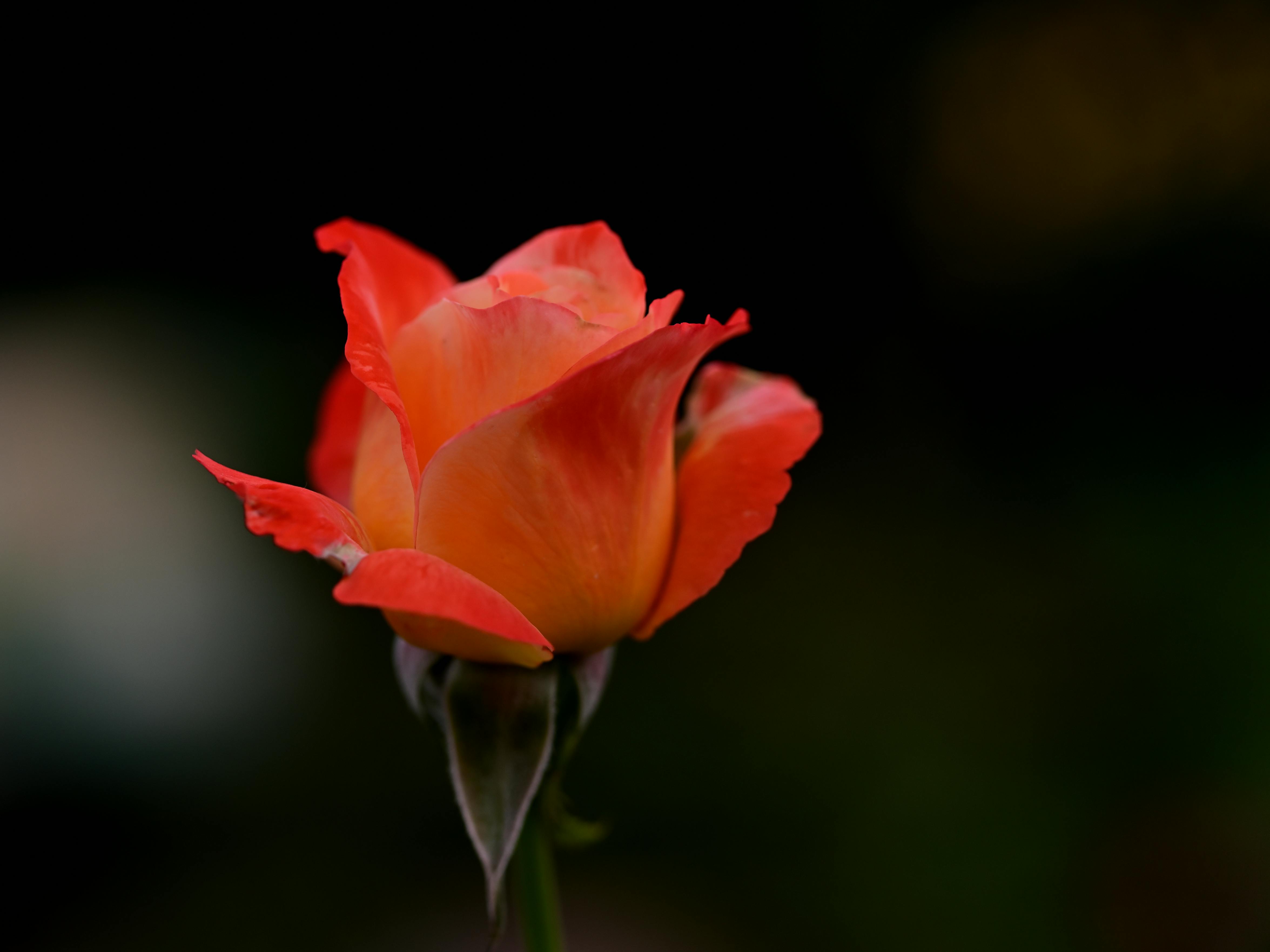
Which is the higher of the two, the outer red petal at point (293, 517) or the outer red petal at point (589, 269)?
the outer red petal at point (589, 269)

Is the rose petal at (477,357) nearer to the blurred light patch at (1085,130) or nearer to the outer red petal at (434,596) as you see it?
the outer red petal at (434,596)

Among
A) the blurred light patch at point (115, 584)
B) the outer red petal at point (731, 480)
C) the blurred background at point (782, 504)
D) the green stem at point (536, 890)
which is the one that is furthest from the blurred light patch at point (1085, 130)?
the green stem at point (536, 890)

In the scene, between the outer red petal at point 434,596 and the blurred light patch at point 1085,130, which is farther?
the blurred light patch at point 1085,130

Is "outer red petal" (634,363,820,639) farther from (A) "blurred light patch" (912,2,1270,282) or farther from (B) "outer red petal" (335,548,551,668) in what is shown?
(A) "blurred light patch" (912,2,1270,282)

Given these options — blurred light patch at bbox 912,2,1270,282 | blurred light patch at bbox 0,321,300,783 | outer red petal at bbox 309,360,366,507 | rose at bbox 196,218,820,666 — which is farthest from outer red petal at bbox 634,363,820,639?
blurred light patch at bbox 912,2,1270,282

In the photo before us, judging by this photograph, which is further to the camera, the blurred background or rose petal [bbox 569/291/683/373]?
the blurred background

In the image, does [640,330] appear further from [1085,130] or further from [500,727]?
[1085,130]

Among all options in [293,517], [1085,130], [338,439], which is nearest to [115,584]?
[338,439]
